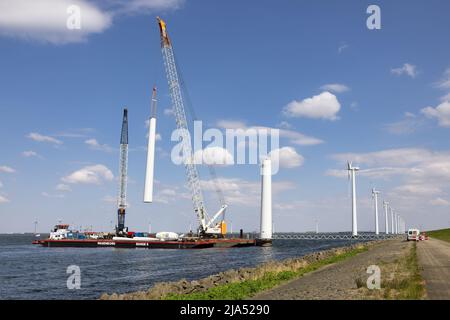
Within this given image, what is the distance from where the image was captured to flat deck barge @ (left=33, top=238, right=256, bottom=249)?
162250 mm

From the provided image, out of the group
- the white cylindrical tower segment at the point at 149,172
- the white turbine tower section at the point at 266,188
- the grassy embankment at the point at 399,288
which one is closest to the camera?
the grassy embankment at the point at 399,288

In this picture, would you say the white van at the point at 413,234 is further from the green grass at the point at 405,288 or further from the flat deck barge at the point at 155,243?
the green grass at the point at 405,288

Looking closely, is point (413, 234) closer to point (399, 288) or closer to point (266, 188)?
point (266, 188)

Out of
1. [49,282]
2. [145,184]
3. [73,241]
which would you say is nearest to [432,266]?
[49,282]

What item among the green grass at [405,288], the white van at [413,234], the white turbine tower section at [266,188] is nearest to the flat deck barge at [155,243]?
the white turbine tower section at [266,188]

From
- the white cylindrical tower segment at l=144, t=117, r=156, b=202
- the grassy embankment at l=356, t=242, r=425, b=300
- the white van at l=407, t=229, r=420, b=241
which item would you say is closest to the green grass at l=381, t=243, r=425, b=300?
the grassy embankment at l=356, t=242, r=425, b=300

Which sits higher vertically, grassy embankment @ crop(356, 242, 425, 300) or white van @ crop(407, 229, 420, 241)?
white van @ crop(407, 229, 420, 241)

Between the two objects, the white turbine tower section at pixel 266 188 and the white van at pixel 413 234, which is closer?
the white van at pixel 413 234

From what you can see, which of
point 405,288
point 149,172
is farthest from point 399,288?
point 149,172

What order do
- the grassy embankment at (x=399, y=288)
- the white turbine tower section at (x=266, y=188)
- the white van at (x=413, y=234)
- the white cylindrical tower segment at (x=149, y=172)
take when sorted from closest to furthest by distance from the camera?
the grassy embankment at (x=399, y=288) < the white van at (x=413, y=234) < the white cylindrical tower segment at (x=149, y=172) < the white turbine tower section at (x=266, y=188)

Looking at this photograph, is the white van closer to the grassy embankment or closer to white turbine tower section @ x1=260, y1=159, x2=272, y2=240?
white turbine tower section @ x1=260, y1=159, x2=272, y2=240

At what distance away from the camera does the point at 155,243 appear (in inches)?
6575

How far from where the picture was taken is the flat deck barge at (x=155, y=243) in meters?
162

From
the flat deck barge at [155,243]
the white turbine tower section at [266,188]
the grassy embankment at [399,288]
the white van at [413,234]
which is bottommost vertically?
the flat deck barge at [155,243]
